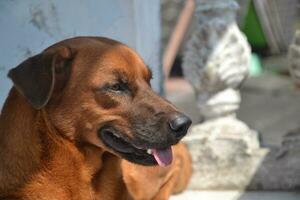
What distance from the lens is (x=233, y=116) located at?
13.8ft

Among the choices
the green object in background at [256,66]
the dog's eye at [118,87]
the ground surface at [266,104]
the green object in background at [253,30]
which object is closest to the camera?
the dog's eye at [118,87]

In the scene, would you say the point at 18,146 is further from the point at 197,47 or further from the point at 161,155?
the point at 197,47

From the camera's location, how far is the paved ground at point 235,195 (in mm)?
3955

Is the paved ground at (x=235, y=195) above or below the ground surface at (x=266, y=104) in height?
above

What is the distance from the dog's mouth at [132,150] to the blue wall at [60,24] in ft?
2.76

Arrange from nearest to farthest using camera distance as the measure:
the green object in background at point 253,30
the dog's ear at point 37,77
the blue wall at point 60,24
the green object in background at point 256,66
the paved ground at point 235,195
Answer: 1. the dog's ear at point 37,77
2. the blue wall at point 60,24
3. the paved ground at point 235,195
4. the green object in background at point 253,30
5. the green object in background at point 256,66

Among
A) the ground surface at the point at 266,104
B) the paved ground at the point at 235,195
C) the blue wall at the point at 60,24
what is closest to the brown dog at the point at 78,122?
the blue wall at the point at 60,24

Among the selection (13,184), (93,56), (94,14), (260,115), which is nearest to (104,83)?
(93,56)

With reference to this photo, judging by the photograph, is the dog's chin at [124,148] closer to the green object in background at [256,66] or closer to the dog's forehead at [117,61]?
the dog's forehead at [117,61]

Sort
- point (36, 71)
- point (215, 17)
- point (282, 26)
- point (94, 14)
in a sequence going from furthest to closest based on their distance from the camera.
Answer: point (282, 26), point (215, 17), point (94, 14), point (36, 71)

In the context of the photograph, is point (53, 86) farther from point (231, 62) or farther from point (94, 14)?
point (231, 62)

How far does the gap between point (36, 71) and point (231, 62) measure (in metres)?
1.55

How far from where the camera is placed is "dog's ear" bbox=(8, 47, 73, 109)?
275 centimetres

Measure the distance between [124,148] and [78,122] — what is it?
0.69 ft
